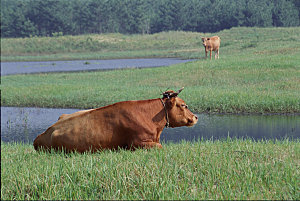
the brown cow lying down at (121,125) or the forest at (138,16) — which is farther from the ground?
the forest at (138,16)

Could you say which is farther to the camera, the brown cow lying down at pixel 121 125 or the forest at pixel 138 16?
the forest at pixel 138 16

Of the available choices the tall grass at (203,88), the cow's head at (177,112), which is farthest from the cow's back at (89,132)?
the tall grass at (203,88)

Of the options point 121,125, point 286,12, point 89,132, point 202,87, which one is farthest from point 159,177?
point 286,12

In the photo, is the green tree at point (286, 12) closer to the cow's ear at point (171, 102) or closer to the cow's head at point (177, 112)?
the cow's head at point (177, 112)

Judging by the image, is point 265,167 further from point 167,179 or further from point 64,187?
point 64,187

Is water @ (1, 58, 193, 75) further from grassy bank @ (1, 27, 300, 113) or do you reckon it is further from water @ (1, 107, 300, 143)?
water @ (1, 107, 300, 143)

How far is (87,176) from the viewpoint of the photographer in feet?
19.6

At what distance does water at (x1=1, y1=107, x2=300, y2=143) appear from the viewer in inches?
584

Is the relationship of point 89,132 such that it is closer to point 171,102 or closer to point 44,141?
point 44,141

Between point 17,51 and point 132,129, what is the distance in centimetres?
8171

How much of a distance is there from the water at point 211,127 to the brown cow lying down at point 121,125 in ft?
19.0

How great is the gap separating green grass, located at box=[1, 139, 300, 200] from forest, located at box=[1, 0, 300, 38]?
266 feet

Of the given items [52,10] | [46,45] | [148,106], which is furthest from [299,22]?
[148,106]

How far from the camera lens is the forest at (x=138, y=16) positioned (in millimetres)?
85562
